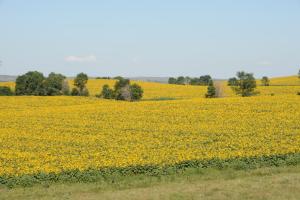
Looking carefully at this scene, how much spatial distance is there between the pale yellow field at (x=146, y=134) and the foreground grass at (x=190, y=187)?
71.1 inches

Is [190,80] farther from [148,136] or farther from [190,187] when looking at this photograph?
[190,187]

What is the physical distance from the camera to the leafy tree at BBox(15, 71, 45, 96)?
258 ft

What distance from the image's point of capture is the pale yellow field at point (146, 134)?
67.0ft

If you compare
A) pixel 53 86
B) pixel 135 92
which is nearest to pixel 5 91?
pixel 53 86

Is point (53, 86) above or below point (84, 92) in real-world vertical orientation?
above

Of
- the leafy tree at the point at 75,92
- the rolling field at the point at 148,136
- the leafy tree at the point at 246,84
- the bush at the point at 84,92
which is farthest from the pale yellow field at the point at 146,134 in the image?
the bush at the point at 84,92

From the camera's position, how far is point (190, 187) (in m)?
15.1

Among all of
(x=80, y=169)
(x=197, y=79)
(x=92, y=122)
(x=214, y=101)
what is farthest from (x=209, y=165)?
(x=197, y=79)

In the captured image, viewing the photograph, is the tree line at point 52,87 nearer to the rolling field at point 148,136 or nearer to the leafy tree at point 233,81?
the leafy tree at point 233,81

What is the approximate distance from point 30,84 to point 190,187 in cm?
6691

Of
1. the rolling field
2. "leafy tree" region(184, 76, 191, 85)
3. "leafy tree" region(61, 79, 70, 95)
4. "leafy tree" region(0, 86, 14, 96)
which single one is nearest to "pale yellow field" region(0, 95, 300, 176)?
the rolling field

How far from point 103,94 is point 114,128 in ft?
157

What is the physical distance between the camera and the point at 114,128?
28953 millimetres

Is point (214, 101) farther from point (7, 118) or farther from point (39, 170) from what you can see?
point (39, 170)
